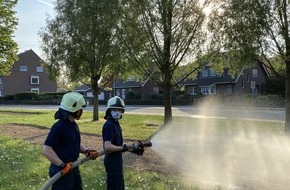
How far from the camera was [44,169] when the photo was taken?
7.70 metres

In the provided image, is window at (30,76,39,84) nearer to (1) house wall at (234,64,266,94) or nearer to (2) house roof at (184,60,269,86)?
(2) house roof at (184,60,269,86)

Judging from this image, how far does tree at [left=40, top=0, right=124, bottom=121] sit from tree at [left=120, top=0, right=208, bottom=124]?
13.7 ft

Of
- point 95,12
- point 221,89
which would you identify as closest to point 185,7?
point 95,12

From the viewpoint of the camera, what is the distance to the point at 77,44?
2172 centimetres

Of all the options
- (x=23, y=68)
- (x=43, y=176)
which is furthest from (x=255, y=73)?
(x=43, y=176)

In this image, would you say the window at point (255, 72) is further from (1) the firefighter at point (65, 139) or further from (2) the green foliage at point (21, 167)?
(1) the firefighter at point (65, 139)

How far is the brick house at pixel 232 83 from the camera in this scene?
169 ft

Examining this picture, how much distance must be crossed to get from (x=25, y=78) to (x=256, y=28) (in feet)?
222

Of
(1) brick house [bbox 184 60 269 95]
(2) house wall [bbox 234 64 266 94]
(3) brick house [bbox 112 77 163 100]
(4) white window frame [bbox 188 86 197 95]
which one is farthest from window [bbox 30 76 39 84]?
(2) house wall [bbox 234 64 266 94]

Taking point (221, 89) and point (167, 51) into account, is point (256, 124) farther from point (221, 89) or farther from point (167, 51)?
point (221, 89)

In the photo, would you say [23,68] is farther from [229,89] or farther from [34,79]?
[229,89]

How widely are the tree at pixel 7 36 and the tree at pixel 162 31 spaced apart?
8.88 meters

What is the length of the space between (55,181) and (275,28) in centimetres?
1130

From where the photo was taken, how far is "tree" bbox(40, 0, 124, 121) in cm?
1964
